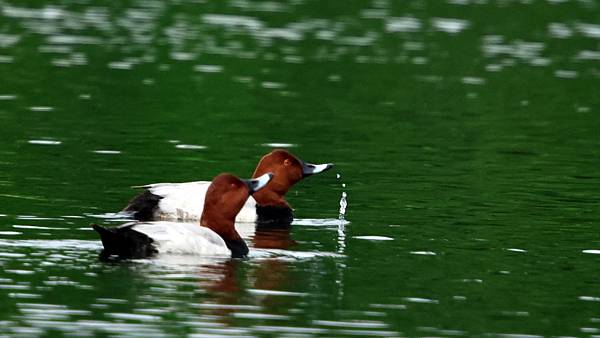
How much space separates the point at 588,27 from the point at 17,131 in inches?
864

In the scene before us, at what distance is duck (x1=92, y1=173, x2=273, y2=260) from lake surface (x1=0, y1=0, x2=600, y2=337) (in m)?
0.19

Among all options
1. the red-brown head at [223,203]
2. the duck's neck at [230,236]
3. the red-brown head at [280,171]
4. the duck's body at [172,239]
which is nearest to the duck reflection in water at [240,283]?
the duck's neck at [230,236]

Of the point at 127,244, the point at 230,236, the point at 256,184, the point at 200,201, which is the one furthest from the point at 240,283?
the point at 200,201

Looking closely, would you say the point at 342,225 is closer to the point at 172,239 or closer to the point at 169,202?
the point at 169,202

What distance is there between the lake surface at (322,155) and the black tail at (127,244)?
0.60 ft

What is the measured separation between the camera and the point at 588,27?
42.4 meters

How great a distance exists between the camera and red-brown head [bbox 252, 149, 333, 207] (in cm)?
1922

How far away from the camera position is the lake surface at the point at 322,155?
13258mm

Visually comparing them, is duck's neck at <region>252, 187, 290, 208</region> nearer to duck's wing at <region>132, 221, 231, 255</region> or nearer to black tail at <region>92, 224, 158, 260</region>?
duck's wing at <region>132, 221, 231, 255</region>

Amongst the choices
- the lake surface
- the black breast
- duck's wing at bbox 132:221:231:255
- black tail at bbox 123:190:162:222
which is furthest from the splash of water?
black tail at bbox 123:190:162:222

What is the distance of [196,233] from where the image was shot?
15273 mm

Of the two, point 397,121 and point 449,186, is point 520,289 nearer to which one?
point 449,186

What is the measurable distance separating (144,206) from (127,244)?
352 centimetres

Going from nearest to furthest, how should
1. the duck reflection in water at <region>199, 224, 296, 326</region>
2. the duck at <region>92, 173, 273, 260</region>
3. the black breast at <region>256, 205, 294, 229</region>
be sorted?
1. the duck reflection in water at <region>199, 224, 296, 326</region>
2. the duck at <region>92, 173, 273, 260</region>
3. the black breast at <region>256, 205, 294, 229</region>
